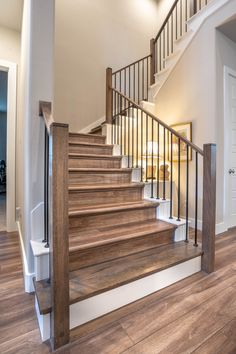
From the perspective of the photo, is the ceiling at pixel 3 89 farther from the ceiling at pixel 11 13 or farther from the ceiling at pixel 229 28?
the ceiling at pixel 229 28

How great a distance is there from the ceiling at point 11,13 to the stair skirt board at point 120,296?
3.07 metres

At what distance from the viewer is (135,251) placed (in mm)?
1855


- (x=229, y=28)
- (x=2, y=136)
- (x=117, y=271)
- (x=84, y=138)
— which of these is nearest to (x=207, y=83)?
(x=229, y=28)

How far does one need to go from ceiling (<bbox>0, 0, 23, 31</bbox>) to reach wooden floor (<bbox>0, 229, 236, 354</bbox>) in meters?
2.94

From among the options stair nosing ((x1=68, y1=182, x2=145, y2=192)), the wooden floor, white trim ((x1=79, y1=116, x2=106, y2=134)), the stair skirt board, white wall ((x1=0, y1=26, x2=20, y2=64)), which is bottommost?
the wooden floor

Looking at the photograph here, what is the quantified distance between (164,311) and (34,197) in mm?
1248

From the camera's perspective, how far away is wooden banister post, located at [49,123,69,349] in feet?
3.62

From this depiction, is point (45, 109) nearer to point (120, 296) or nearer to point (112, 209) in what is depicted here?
point (112, 209)

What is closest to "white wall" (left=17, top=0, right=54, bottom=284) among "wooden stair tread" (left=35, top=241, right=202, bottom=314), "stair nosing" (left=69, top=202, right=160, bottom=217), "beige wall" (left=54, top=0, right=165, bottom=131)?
"stair nosing" (left=69, top=202, right=160, bottom=217)

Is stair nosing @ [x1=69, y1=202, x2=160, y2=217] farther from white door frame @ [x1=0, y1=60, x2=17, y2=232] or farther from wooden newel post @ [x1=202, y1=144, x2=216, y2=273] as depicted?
white door frame @ [x1=0, y1=60, x2=17, y2=232]

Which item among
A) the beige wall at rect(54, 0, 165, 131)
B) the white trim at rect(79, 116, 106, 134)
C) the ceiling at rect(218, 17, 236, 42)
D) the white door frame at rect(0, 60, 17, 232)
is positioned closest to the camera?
the ceiling at rect(218, 17, 236, 42)

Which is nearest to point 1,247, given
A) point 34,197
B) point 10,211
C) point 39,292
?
point 10,211

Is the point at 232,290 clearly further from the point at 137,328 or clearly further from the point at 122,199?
the point at 122,199

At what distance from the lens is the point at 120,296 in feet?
4.78
